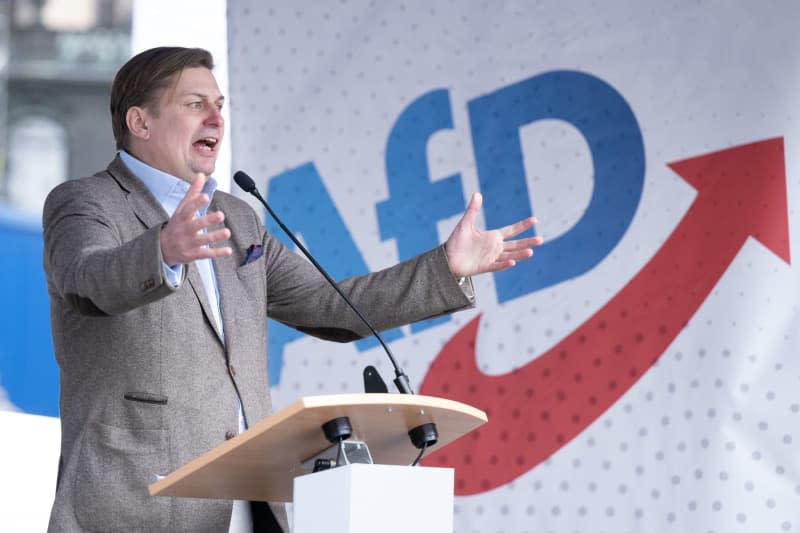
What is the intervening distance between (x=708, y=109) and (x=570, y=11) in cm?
47

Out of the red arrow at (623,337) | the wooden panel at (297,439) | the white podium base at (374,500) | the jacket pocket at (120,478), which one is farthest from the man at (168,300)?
the red arrow at (623,337)

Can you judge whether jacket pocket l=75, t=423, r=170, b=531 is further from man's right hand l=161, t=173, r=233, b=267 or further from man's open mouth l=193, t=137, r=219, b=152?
man's open mouth l=193, t=137, r=219, b=152

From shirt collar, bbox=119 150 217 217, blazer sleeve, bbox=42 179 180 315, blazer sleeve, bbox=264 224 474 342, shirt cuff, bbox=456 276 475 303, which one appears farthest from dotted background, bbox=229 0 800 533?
blazer sleeve, bbox=42 179 180 315

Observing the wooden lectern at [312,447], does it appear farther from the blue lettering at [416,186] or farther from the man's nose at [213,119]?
the blue lettering at [416,186]

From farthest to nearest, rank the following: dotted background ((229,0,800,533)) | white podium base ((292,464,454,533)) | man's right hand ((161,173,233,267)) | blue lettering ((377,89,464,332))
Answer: blue lettering ((377,89,464,332)), dotted background ((229,0,800,533)), man's right hand ((161,173,233,267)), white podium base ((292,464,454,533))

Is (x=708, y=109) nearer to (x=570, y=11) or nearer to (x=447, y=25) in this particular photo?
(x=570, y=11)

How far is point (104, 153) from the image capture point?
26.1 m

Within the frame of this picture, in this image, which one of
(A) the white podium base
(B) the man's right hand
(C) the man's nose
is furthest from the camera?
(C) the man's nose

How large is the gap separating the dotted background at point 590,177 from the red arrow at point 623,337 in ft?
0.09

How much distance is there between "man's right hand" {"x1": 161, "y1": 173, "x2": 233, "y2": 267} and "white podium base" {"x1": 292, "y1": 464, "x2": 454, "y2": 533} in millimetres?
358

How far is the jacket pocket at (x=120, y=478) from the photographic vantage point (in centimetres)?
194

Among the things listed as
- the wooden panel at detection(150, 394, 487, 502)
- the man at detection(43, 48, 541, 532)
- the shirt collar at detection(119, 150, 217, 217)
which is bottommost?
the wooden panel at detection(150, 394, 487, 502)

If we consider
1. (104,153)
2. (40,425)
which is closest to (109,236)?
(40,425)

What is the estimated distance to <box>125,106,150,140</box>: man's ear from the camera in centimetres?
235
